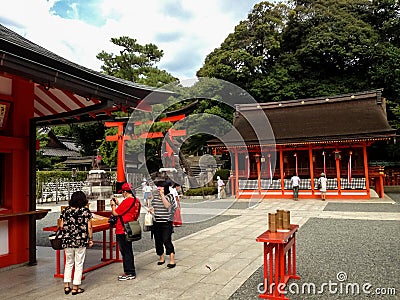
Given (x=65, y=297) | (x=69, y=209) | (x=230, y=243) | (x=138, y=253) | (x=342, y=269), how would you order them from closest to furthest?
(x=65, y=297) < (x=69, y=209) < (x=342, y=269) < (x=138, y=253) < (x=230, y=243)

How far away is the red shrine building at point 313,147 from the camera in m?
15.7

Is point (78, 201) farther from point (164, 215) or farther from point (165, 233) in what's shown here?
point (165, 233)

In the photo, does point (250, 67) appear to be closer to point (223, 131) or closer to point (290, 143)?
point (223, 131)

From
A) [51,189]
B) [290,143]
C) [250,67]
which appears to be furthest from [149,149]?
[250,67]

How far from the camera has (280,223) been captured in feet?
14.4

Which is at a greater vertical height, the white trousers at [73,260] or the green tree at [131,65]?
the green tree at [131,65]

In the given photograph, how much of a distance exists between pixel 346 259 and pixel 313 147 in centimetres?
1159

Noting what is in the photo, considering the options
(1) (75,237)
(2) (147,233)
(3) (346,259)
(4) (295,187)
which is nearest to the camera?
(1) (75,237)

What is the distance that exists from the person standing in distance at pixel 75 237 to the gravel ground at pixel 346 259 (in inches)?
73.3

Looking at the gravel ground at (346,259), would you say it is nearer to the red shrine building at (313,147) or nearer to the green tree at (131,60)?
the red shrine building at (313,147)

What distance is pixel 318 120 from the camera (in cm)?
1803

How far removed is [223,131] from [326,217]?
12766 mm

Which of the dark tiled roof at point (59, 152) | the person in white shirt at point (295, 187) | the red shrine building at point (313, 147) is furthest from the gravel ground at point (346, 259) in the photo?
the dark tiled roof at point (59, 152)

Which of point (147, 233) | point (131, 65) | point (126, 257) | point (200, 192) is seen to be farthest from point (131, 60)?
point (126, 257)
